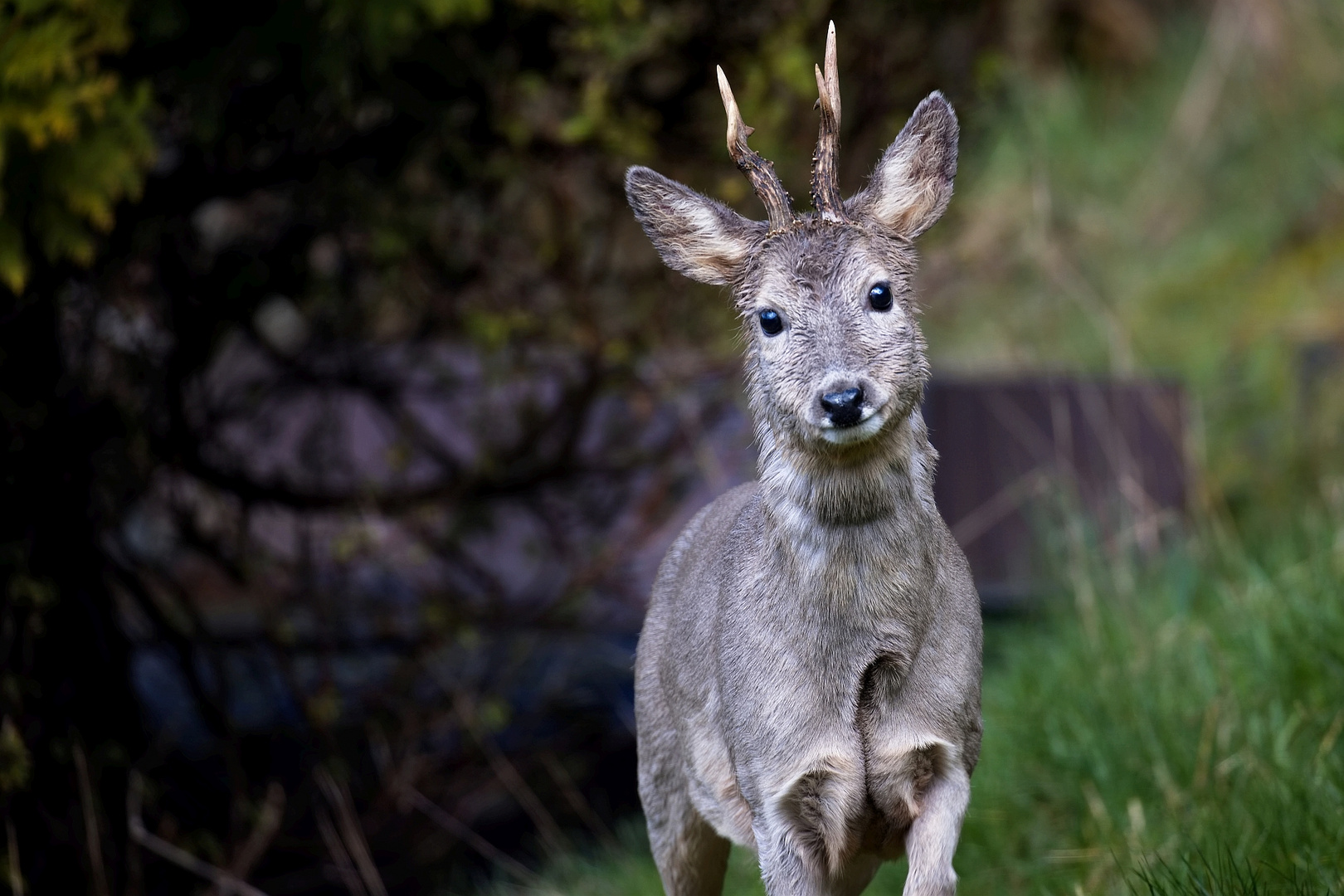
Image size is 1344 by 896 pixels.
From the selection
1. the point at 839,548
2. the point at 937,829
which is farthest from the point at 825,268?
the point at 937,829

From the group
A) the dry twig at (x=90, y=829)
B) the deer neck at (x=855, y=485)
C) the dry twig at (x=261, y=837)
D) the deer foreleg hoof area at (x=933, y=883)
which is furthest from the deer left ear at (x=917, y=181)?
the dry twig at (x=261, y=837)

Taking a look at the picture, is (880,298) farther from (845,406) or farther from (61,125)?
(61,125)

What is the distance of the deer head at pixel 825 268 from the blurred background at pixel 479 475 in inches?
52.0

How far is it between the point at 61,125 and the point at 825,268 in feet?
7.29

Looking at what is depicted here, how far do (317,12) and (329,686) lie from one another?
2479mm

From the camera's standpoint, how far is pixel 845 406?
2.74m

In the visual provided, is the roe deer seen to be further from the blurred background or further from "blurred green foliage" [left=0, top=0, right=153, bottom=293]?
"blurred green foliage" [left=0, top=0, right=153, bottom=293]

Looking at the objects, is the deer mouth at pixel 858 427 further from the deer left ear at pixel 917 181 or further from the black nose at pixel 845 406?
the deer left ear at pixel 917 181

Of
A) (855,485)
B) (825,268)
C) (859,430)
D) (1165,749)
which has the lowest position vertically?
(1165,749)

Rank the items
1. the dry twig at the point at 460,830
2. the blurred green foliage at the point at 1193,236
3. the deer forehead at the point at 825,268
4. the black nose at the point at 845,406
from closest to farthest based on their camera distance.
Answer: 1. the black nose at the point at 845,406
2. the deer forehead at the point at 825,268
3. the dry twig at the point at 460,830
4. the blurred green foliage at the point at 1193,236

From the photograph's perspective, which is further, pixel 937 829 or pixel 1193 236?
pixel 1193 236

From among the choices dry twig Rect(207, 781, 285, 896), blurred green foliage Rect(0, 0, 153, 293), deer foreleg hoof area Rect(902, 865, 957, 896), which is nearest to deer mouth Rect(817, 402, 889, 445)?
deer foreleg hoof area Rect(902, 865, 957, 896)

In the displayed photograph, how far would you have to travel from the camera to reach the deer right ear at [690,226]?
313 cm

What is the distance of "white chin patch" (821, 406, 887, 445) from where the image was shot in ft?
9.05
